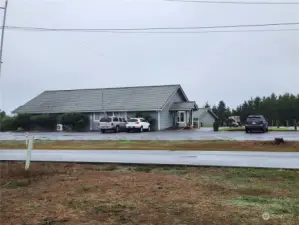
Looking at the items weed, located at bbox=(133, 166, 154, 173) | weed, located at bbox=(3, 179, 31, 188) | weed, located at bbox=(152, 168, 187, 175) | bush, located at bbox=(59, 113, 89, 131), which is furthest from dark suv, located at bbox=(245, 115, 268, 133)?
weed, located at bbox=(3, 179, 31, 188)

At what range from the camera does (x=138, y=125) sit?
41.5 metres

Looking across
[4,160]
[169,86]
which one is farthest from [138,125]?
[4,160]

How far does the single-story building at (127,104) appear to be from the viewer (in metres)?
47.5

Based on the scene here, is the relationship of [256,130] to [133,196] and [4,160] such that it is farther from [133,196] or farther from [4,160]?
[133,196]

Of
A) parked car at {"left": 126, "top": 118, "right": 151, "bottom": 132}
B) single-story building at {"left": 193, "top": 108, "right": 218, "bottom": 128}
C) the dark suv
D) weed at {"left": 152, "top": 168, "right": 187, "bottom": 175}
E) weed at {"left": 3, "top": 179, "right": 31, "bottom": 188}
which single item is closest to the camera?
weed at {"left": 3, "top": 179, "right": 31, "bottom": 188}

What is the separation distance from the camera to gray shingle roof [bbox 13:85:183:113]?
4838 cm

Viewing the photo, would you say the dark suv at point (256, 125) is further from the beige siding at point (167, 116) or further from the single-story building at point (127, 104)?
the beige siding at point (167, 116)

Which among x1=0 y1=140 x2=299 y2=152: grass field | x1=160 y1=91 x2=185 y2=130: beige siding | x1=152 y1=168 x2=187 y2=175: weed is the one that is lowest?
x1=152 y1=168 x2=187 y2=175: weed

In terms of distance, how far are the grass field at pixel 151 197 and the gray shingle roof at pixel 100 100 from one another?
3589cm

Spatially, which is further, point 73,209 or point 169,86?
point 169,86

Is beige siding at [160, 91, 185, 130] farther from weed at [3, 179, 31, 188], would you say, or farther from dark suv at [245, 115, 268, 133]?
weed at [3, 179, 31, 188]

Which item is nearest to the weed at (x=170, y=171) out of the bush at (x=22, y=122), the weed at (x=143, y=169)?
the weed at (x=143, y=169)

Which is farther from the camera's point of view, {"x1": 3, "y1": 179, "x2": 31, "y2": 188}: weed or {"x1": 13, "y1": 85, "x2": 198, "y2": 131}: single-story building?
{"x1": 13, "y1": 85, "x2": 198, "y2": 131}: single-story building

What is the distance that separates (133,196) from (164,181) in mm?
1810
